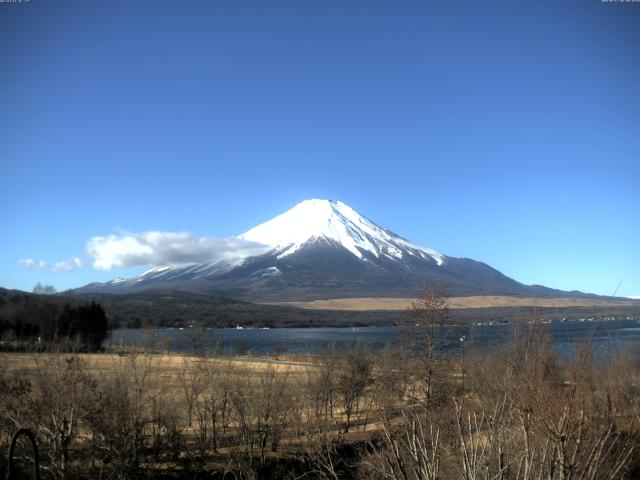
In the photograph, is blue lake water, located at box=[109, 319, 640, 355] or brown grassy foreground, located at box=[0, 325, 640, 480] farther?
blue lake water, located at box=[109, 319, 640, 355]

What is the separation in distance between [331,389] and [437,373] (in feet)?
25.2

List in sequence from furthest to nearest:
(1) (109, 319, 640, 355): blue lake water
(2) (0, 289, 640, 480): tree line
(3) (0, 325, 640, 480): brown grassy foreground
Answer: (1) (109, 319, 640, 355): blue lake water
(2) (0, 289, 640, 480): tree line
(3) (0, 325, 640, 480): brown grassy foreground

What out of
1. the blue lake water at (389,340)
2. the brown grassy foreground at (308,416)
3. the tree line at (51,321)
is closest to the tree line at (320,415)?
the brown grassy foreground at (308,416)

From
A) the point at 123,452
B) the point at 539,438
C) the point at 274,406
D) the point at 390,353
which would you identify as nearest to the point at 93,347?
the point at 390,353

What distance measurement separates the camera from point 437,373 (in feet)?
85.6

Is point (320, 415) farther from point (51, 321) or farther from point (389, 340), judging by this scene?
point (389, 340)

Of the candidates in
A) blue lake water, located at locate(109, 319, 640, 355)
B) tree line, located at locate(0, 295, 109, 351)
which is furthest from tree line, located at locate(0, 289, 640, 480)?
tree line, located at locate(0, 295, 109, 351)

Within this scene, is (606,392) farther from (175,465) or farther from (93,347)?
(93,347)

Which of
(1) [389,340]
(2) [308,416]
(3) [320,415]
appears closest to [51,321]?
(1) [389,340]

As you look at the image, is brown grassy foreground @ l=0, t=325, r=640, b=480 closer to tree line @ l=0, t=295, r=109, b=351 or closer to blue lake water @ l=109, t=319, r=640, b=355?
blue lake water @ l=109, t=319, r=640, b=355

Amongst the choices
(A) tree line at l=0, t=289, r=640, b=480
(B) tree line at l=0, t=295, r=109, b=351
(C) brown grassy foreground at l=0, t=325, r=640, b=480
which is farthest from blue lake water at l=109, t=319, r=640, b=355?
(B) tree line at l=0, t=295, r=109, b=351

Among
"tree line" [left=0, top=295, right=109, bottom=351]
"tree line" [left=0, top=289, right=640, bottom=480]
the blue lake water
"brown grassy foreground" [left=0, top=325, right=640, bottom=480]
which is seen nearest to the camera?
"brown grassy foreground" [left=0, top=325, right=640, bottom=480]

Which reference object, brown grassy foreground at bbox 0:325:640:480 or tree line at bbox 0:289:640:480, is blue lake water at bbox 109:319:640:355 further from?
brown grassy foreground at bbox 0:325:640:480

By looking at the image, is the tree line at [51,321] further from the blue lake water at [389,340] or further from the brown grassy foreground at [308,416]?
the brown grassy foreground at [308,416]
